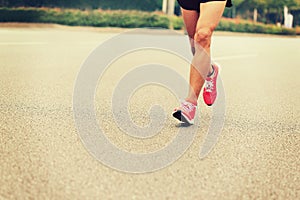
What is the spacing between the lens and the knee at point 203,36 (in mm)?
5016

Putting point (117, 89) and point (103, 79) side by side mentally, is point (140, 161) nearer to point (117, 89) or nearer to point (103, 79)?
point (117, 89)

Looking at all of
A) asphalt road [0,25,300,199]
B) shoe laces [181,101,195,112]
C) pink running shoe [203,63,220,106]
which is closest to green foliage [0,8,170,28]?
asphalt road [0,25,300,199]

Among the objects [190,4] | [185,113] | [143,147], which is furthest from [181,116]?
[190,4]

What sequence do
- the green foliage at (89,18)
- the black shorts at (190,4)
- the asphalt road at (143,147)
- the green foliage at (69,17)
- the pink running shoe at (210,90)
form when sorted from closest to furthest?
the asphalt road at (143,147), the black shorts at (190,4), the pink running shoe at (210,90), the green foliage at (69,17), the green foliage at (89,18)

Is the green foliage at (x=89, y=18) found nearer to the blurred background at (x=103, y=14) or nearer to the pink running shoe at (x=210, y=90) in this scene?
the blurred background at (x=103, y=14)

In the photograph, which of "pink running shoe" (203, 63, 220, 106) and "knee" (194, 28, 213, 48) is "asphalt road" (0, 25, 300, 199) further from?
"knee" (194, 28, 213, 48)

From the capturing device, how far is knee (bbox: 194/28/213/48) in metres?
5.02

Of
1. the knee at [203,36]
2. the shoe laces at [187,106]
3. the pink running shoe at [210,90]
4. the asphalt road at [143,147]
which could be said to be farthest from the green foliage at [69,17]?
the shoe laces at [187,106]

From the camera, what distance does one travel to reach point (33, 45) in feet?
46.5

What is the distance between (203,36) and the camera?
503cm

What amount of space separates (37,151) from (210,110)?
101 inches

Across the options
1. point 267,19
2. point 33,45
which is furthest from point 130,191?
point 267,19

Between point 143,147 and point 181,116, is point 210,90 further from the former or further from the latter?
point 143,147

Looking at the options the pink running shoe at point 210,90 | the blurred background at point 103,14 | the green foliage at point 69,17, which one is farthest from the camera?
the blurred background at point 103,14
